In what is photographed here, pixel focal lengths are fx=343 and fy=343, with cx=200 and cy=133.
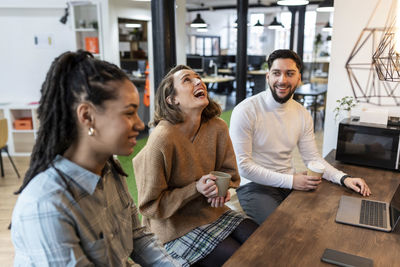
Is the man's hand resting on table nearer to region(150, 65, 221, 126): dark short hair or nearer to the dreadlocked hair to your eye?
region(150, 65, 221, 126): dark short hair

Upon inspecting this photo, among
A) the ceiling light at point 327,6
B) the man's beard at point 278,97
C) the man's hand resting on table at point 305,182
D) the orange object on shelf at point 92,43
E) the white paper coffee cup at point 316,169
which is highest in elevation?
the ceiling light at point 327,6

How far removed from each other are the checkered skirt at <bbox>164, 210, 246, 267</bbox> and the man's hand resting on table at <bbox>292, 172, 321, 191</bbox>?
0.45 m

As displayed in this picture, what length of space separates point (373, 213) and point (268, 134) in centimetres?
84

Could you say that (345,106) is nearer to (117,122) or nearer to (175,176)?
(175,176)

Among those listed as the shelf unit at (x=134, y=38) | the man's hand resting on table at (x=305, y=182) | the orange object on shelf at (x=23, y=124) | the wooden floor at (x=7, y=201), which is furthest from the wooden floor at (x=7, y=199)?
the shelf unit at (x=134, y=38)

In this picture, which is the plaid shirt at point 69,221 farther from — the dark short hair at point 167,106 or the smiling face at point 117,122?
the dark short hair at point 167,106

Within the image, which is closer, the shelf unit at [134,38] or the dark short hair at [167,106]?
the dark short hair at [167,106]

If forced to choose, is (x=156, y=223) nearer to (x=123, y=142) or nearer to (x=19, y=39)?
(x=123, y=142)

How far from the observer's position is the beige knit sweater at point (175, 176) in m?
1.58

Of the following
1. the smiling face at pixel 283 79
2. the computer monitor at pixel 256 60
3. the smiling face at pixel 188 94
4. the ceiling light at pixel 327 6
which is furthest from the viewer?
the computer monitor at pixel 256 60

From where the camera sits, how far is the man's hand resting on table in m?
1.82

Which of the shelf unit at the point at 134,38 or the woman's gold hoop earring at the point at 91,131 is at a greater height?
the shelf unit at the point at 134,38

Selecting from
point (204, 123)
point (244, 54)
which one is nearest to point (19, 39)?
point (244, 54)

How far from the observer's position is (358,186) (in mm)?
1913
